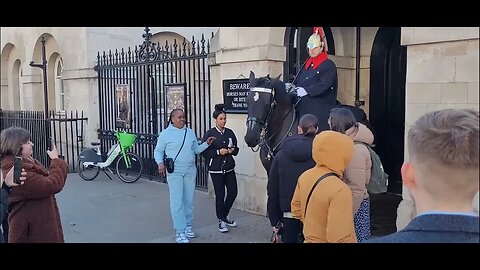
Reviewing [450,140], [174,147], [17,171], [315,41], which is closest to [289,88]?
[315,41]

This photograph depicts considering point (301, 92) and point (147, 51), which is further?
point (147, 51)

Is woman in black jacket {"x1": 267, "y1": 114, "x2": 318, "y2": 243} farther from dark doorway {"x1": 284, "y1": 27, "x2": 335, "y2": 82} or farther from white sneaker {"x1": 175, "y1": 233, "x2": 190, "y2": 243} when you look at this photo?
dark doorway {"x1": 284, "y1": 27, "x2": 335, "y2": 82}

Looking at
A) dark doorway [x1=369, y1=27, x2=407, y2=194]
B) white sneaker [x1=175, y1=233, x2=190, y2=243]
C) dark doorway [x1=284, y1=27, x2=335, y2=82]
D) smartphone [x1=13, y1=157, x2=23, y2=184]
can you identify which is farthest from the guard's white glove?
dark doorway [x1=369, y1=27, x2=407, y2=194]

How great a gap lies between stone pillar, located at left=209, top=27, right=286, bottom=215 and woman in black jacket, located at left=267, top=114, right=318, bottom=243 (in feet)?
10.6

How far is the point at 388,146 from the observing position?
8633mm

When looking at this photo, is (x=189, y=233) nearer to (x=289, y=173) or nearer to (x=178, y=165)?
(x=178, y=165)

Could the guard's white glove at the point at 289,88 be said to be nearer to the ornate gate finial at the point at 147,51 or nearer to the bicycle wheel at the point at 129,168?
the ornate gate finial at the point at 147,51

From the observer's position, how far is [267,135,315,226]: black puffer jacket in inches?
156

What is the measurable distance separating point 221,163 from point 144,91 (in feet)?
16.8

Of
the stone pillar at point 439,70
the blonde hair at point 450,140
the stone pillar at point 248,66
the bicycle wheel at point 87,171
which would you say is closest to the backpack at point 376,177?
the stone pillar at point 439,70

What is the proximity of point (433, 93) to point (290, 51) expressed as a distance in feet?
10.3

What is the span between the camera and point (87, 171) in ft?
37.0

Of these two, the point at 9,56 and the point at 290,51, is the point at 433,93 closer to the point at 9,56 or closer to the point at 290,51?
the point at 290,51

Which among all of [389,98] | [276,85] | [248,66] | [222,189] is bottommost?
[222,189]
